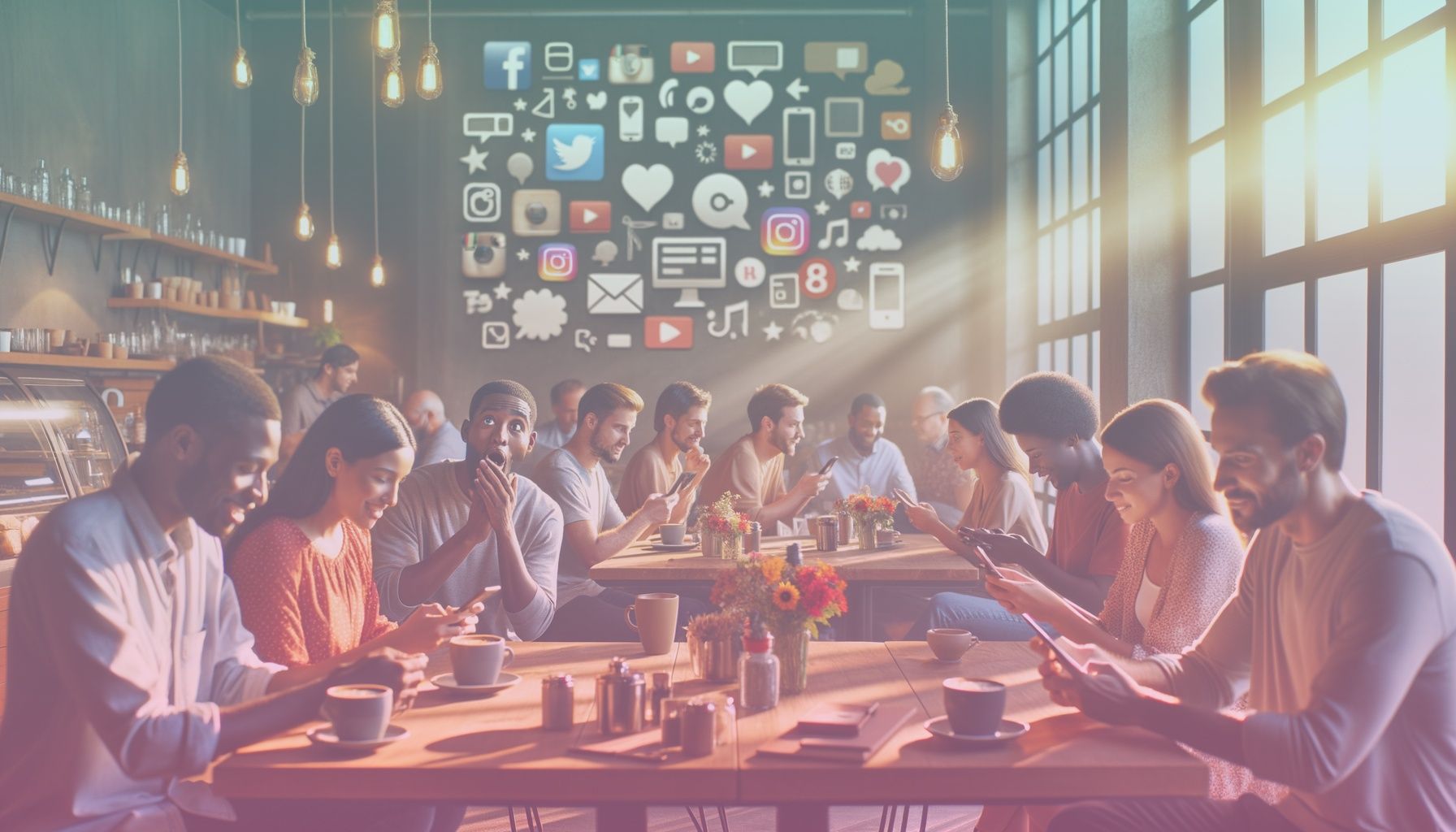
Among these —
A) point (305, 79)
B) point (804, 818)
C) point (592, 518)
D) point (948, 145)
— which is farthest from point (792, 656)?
point (305, 79)

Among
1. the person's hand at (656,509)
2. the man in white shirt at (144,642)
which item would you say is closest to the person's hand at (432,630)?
the man in white shirt at (144,642)

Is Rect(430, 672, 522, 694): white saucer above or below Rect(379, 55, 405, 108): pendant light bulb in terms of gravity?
below

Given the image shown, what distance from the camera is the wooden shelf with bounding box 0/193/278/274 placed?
5.57m

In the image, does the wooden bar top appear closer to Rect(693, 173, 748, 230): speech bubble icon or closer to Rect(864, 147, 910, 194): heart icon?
Rect(693, 173, 748, 230): speech bubble icon

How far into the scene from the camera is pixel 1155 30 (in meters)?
4.88

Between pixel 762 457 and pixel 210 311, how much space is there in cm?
367

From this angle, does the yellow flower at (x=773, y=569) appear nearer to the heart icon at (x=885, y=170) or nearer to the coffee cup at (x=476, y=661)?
the coffee cup at (x=476, y=661)

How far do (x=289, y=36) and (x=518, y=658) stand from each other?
7.28 m

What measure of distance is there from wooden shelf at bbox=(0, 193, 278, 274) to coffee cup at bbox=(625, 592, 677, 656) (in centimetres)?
429

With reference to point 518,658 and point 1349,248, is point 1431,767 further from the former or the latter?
point 1349,248

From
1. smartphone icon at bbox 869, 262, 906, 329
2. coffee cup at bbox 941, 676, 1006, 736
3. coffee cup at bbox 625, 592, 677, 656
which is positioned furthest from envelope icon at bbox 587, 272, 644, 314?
coffee cup at bbox 941, 676, 1006, 736

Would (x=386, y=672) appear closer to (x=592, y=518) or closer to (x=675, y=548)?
(x=592, y=518)

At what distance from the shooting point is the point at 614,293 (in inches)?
328

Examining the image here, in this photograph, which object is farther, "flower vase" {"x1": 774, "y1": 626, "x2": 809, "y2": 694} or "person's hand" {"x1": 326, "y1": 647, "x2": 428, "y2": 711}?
"flower vase" {"x1": 774, "y1": 626, "x2": 809, "y2": 694}
